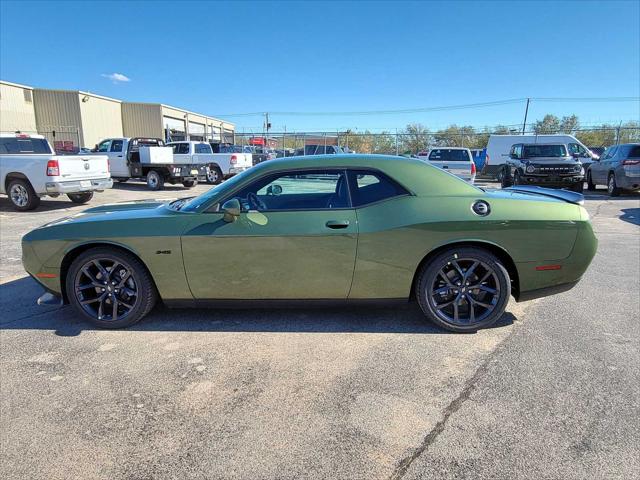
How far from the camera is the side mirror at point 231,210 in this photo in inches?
136

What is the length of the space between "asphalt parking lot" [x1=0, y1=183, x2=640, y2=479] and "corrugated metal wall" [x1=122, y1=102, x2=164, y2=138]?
1800 inches

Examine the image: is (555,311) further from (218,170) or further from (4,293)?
(218,170)

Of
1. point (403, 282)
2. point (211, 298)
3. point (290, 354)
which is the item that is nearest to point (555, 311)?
point (403, 282)

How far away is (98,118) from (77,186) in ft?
114

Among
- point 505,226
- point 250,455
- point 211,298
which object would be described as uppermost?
point 505,226

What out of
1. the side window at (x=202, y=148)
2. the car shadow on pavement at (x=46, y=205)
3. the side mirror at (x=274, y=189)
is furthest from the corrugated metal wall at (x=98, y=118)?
the side mirror at (x=274, y=189)

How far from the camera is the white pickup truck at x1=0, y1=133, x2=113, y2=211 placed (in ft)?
34.1

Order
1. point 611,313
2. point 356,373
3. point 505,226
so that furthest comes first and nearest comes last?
point 611,313 < point 505,226 < point 356,373

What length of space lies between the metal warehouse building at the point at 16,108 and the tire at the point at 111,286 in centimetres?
3837

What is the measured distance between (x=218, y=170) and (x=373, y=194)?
56.2 ft

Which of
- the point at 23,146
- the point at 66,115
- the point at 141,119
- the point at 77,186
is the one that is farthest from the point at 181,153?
the point at 141,119

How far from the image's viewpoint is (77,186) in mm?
10773

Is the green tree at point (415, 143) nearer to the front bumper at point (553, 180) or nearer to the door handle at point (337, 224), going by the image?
the front bumper at point (553, 180)

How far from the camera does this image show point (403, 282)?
11.7 feet
